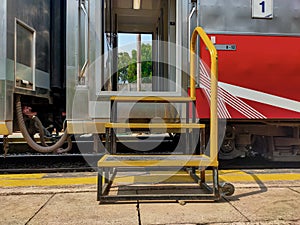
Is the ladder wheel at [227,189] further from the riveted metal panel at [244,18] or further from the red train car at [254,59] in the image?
the riveted metal panel at [244,18]

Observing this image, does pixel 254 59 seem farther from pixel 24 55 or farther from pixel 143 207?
pixel 24 55

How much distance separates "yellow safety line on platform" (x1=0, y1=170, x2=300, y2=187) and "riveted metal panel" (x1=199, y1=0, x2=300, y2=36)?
5.01 ft

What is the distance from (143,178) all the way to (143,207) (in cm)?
80

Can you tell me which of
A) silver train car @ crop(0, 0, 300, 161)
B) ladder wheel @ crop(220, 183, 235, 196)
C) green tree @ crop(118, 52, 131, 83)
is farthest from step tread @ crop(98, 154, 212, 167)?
green tree @ crop(118, 52, 131, 83)

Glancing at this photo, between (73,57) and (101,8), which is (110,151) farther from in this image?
(101,8)

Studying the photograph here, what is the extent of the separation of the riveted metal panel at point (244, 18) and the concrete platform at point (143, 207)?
1.57 meters

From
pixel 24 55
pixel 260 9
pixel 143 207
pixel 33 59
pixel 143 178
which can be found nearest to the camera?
pixel 143 207

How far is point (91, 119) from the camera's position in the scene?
311 cm

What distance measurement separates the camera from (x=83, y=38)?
10.5ft

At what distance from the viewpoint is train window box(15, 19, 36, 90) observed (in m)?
3.36

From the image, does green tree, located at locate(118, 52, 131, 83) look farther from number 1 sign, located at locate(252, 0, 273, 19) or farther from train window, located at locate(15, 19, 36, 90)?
number 1 sign, located at locate(252, 0, 273, 19)

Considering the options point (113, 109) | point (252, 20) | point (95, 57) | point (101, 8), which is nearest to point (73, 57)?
point (95, 57)

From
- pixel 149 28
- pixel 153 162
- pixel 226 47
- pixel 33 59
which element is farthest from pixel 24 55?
pixel 149 28

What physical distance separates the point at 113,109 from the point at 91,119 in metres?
0.42
